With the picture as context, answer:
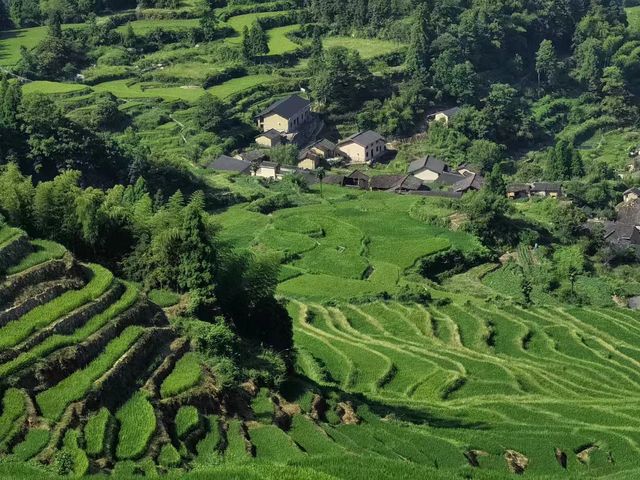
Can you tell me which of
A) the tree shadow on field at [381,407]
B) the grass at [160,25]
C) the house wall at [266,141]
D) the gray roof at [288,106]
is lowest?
the house wall at [266,141]

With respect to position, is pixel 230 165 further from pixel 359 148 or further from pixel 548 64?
pixel 548 64

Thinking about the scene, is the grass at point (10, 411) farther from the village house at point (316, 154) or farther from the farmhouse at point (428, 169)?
the farmhouse at point (428, 169)

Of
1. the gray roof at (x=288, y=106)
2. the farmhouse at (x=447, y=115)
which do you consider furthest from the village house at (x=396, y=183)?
the farmhouse at (x=447, y=115)

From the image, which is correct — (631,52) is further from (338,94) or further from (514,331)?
(514,331)

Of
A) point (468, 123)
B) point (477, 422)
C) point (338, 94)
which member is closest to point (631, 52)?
point (468, 123)

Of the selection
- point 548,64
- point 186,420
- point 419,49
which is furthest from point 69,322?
point 548,64

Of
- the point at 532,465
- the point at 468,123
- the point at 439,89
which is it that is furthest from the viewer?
the point at 439,89

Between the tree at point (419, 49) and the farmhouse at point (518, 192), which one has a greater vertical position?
the tree at point (419, 49)

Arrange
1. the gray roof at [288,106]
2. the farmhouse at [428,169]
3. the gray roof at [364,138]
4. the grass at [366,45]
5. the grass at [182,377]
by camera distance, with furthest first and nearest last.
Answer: the grass at [366,45]
the gray roof at [288,106]
the gray roof at [364,138]
the farmhouse at [428,169]
the grass at [182,377]
